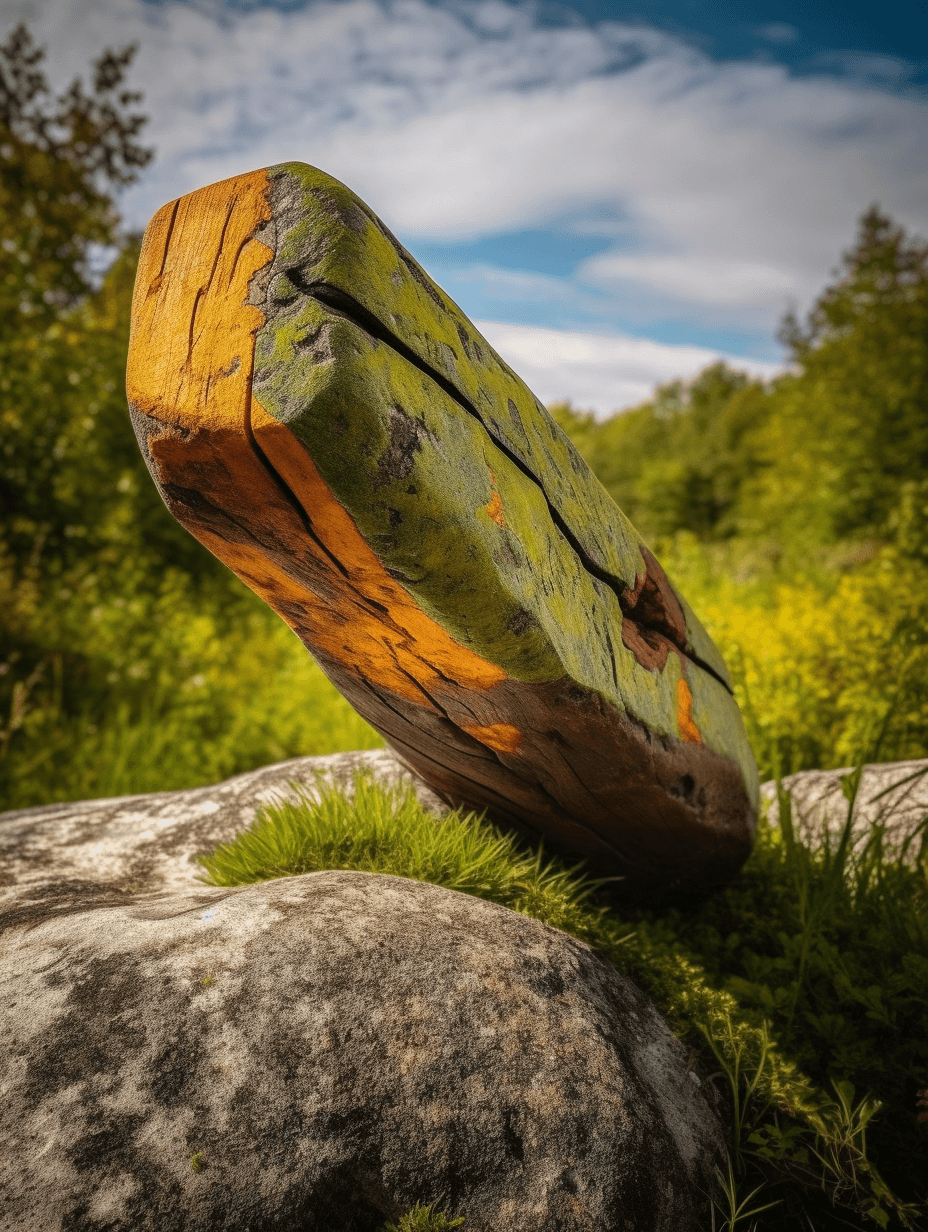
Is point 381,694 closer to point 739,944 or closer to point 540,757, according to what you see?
point 540,757

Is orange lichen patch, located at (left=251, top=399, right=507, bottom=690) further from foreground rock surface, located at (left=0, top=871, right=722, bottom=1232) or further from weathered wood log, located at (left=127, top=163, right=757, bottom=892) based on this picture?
foreground rock surface, located at (left=0, top=871, right=722, bottom=1232)

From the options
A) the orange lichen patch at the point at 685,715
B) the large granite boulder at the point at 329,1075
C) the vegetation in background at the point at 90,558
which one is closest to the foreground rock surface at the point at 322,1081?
the large granite boulder at the point at 329,1075

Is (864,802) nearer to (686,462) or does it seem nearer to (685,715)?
(685,715)

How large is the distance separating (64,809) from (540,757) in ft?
7.23

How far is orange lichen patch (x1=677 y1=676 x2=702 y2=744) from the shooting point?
2070mm

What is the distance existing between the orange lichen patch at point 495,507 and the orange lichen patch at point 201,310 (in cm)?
50

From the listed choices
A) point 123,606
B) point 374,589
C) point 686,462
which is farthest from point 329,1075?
point 686,462

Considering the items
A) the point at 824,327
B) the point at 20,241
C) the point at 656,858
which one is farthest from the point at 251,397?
the point at 824,327

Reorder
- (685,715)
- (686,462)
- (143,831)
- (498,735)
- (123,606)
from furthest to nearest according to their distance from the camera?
1. (686,462)
2. (123,606)
3. (143,831)
4. (685,715)
5. (498,735)

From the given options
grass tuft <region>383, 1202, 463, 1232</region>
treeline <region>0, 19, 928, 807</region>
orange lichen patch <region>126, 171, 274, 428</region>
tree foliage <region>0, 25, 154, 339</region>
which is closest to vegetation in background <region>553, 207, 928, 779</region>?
treeline <region>0, 19, 928, 807</region>

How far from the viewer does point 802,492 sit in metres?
16.3

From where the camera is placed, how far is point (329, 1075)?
4.34 feet

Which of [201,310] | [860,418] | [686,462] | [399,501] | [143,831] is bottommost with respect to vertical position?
[143,831]

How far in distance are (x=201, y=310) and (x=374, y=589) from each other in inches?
22.6
